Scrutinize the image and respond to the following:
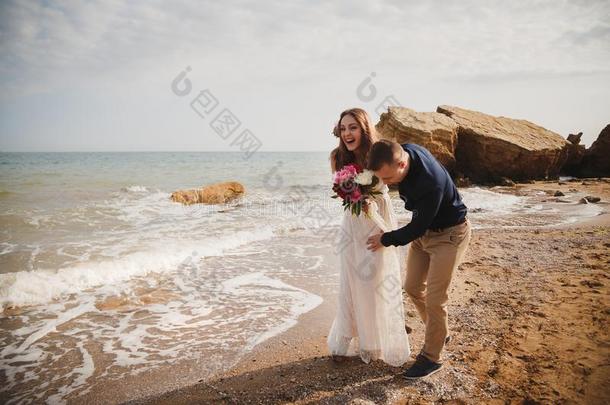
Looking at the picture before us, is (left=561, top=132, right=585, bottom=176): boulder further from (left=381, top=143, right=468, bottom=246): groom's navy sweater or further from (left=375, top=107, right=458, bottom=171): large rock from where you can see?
(left=381, top=143, right=468, bottom=246): groom's navy sweater

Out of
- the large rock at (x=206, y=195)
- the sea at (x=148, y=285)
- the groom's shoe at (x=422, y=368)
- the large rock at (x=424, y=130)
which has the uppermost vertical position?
the large rock at (x=424, y=130)

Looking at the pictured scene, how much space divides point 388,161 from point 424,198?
470mm

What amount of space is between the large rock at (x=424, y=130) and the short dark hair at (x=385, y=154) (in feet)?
53.4

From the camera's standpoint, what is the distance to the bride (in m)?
3.57

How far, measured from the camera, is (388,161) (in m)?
3.00

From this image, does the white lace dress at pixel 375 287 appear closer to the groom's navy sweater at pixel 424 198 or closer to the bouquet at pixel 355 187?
the bouquet at pixel 355 187

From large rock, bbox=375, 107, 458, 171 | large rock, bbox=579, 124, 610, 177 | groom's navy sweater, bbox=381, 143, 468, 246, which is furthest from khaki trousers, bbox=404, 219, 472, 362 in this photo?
large rock, bbox=579, 124, 610, 177

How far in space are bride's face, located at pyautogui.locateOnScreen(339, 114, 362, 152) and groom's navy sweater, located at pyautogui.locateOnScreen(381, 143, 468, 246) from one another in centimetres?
52

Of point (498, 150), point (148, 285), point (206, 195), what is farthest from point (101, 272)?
point (498, 150)

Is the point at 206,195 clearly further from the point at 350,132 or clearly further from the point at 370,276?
the point at 370,276

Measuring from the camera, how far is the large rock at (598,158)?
26.6 meters

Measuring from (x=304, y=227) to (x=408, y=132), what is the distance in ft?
33.9

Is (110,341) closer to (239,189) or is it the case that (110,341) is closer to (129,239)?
(129,239)

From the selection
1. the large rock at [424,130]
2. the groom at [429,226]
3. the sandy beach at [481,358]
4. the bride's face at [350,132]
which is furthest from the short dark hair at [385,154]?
the large rock at [424,130]
